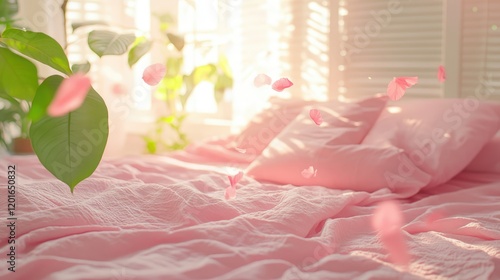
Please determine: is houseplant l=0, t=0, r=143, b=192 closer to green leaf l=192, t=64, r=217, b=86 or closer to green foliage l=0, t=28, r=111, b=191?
green foliage l=0, t=28, r=111, b=191

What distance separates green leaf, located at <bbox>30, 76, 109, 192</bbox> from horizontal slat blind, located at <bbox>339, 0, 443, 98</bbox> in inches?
78.0

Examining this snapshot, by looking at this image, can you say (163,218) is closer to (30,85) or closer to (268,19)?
(30,85)

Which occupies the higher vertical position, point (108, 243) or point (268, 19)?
point (268, 19)

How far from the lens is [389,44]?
9.32 feet

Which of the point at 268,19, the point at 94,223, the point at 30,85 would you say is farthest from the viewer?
the point at 268,19

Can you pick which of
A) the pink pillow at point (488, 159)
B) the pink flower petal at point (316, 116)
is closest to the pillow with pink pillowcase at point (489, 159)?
the pink pillow at point (488, 159)

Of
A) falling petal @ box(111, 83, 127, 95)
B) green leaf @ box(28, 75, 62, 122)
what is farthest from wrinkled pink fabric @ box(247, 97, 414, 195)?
falling petal @ box(111, 83, 127, 95)

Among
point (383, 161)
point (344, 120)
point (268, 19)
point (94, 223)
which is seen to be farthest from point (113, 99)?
point (94, 223)

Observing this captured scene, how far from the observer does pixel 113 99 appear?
3906 millimetres

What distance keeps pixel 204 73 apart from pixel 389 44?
1.10 m

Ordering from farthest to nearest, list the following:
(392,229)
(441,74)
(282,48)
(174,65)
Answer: (174,65) < (282,48) < (441,74) < (392,229)

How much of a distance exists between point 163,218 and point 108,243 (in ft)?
0.93

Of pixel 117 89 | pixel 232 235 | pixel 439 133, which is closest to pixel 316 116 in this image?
pixel 439 133

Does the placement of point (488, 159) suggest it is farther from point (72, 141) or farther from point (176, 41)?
point (72, 141)
